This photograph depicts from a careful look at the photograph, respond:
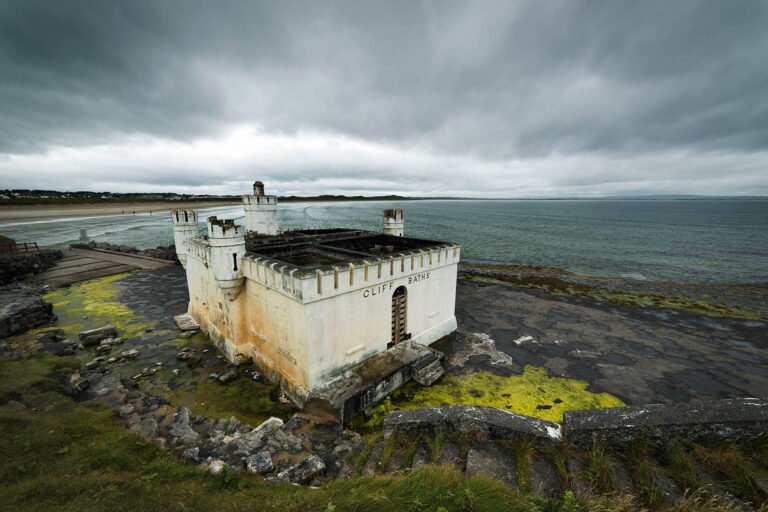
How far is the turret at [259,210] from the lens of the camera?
22.7 m

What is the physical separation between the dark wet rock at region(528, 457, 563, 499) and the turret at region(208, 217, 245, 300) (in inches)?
457

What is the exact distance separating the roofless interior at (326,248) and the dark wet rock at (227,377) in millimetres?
5067

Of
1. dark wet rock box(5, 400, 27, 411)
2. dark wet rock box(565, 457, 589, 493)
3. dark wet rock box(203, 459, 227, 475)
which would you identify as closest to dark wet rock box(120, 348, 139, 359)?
dark wet rock box(5, 400, 27, 411)

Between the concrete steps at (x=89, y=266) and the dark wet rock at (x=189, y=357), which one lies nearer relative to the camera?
the dark wet rock at (x=189, y=357)

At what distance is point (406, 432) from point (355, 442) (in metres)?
2.07

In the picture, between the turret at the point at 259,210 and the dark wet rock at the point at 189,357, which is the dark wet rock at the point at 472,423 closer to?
the dark wet rock at the point at 189,357

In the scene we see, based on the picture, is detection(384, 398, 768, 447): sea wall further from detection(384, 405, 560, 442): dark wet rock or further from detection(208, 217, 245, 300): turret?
detection(208, 217, 245, 300): turret

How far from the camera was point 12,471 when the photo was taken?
586 centimetres

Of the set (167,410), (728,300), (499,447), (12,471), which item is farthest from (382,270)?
(728,300)

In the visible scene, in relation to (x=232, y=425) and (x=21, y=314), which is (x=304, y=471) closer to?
(x=232, y=425)

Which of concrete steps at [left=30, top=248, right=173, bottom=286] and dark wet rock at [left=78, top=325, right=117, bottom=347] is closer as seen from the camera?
dark wet rock at [left=78, top=325, right=117, bottom=347]

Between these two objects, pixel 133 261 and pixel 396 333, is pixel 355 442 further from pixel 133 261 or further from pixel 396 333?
pixel 133 261

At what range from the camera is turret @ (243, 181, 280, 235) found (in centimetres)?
2266

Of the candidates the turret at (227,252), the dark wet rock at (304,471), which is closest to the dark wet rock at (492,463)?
the dark wet rock at (304,471)
